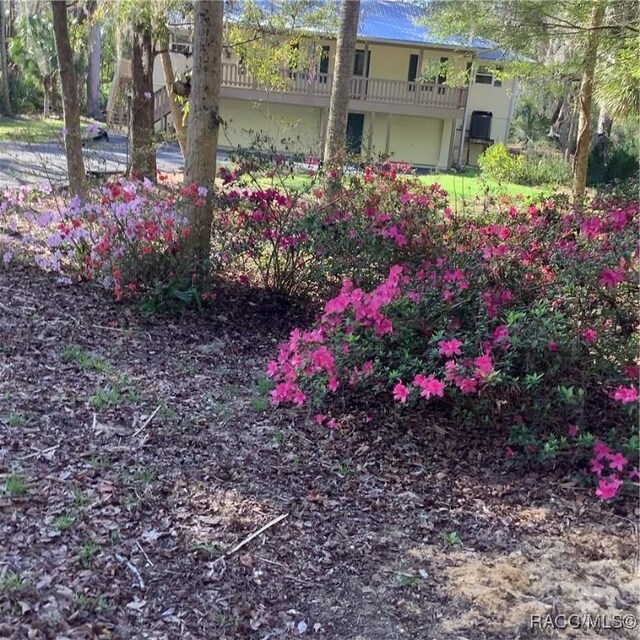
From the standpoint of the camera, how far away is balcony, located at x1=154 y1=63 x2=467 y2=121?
22109 mm

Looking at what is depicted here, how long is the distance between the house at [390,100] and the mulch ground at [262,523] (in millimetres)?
18909

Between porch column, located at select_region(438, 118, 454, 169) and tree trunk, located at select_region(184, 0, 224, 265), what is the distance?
756 inches

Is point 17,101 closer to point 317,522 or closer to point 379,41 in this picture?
point 379,41

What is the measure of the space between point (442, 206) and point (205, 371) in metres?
2.36

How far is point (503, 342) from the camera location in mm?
3307

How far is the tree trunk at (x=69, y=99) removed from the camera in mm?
7273

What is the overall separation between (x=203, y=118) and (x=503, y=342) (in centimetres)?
324

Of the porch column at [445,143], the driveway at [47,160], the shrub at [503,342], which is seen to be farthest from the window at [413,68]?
the shrub at [503,342]

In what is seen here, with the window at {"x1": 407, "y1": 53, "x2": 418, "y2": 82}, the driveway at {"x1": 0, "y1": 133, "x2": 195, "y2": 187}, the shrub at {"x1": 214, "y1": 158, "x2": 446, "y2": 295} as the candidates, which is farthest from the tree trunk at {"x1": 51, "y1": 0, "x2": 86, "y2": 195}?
the window at {"x1": 407, "y1": 53, "x2": 418, "y2": 82}

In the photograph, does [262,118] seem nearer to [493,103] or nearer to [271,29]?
[493,103]

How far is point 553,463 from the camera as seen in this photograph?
129 inches

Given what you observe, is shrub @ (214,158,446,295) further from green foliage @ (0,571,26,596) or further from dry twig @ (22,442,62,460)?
green foliage @ (0,571,26,596)

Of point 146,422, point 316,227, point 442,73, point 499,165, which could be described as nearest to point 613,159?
point 499,165

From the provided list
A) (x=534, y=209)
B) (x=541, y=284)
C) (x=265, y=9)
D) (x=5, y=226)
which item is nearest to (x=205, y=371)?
(x=541, y=284)
